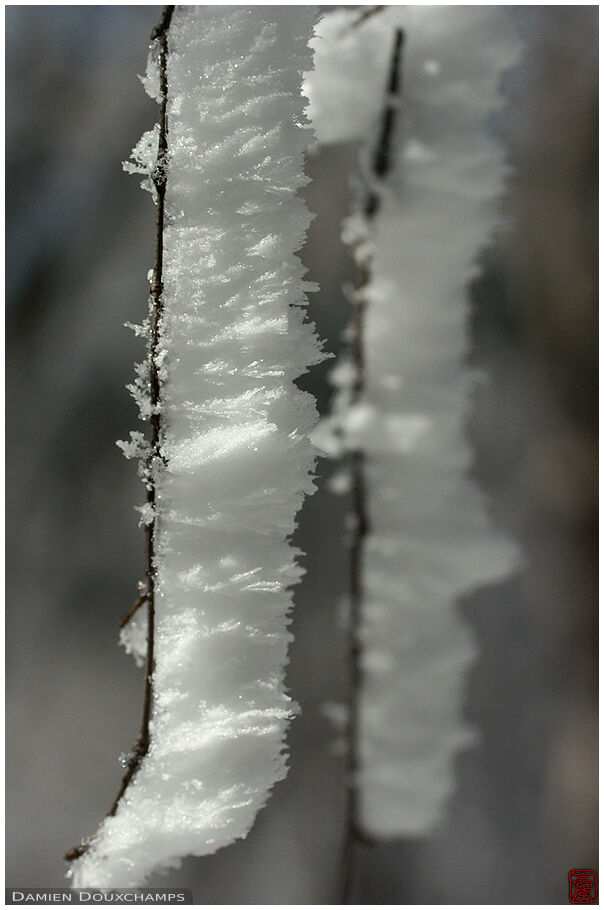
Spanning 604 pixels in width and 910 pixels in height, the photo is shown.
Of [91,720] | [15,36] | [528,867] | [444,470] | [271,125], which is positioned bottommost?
[528,867]

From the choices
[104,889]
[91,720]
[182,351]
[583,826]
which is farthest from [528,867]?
[182,351]

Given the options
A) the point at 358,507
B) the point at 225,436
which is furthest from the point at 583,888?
the point at 225,436

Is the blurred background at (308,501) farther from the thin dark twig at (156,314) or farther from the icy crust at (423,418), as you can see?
the thin dark twig at (156,314)

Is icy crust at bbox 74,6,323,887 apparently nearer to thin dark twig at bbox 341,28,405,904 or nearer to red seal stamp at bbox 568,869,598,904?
thin dark twig at bbox 341,28,405,904

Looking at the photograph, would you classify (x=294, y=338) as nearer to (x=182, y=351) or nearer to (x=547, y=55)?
(x=182, y=351)

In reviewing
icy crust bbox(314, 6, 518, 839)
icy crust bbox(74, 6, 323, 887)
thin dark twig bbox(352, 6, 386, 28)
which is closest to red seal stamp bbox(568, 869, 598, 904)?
icy crust bbox(314, 6, 518, 839)

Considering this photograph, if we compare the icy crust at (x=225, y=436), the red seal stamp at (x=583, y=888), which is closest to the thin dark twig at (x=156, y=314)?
the icy crust at (x=225, y=436)
